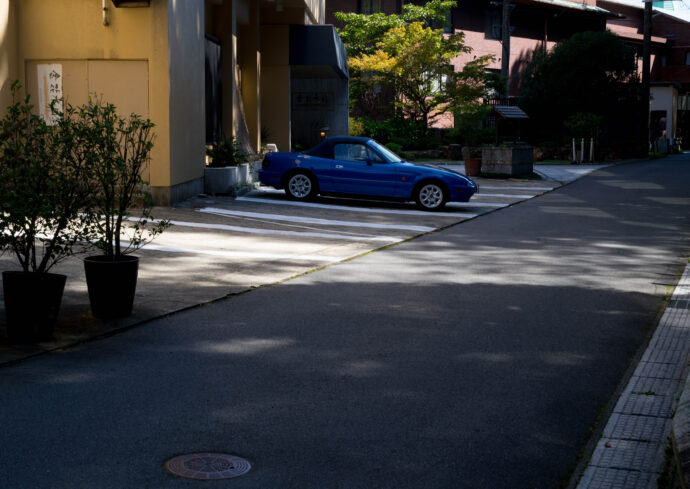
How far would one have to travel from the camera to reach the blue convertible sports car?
722 inches

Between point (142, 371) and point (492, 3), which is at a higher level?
point (492, 3)

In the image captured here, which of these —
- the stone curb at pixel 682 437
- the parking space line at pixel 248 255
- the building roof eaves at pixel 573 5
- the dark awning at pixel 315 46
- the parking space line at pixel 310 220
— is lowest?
the stone curb at pixel 682 437

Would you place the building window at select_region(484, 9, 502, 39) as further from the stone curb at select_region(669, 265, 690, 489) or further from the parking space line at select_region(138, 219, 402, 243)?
the stone curb at select_region(669, 265, 690, 489)

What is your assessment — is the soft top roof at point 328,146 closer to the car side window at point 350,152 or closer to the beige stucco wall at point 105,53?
the car side window at point 350,152

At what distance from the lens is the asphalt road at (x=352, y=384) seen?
4.45 m

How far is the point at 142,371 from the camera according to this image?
6086mm

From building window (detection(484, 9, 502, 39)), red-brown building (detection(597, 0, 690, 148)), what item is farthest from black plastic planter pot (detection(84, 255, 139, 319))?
red-brown building (detection(597, 0, 690, 148))

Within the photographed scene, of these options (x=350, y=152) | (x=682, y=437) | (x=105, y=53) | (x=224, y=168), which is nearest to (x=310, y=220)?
(x=350, y=152)

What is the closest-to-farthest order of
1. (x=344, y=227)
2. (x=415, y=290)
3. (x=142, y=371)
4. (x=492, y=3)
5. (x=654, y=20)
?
(x=142, y=371), (x=415, y=290), (x=344, y=227), (x=492, y=3), (x=654, y=20)

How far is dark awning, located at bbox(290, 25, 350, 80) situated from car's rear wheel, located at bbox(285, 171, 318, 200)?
7840mm

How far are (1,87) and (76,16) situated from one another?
Answer: 1.93 m

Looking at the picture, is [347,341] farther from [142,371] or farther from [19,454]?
[19,454]

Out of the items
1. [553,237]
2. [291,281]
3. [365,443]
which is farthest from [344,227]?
[365,443]

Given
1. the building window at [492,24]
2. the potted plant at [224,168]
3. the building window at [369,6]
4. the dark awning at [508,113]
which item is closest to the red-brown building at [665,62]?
the building window at [492,24]
